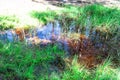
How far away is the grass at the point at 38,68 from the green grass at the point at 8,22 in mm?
965

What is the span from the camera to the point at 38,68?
4.22 meters

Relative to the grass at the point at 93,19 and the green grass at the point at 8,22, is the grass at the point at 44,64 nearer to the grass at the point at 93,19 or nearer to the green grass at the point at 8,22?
the green grass at the point at 8,22

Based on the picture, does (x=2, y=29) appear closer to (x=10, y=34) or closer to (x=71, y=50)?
Answer: (x=10, y=34)

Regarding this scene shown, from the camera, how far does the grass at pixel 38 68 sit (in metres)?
3.95

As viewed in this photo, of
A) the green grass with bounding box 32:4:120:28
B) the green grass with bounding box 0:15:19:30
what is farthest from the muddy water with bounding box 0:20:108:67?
the green grass with bounding box 32:4:120:28

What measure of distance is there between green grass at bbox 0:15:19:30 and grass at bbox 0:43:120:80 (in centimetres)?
97

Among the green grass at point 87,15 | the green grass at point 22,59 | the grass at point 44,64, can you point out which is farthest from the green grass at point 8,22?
the green grass at point 22,59

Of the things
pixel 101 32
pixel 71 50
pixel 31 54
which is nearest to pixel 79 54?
pixel 71 50

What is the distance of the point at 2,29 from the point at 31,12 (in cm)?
119

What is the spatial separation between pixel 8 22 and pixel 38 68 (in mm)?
1793

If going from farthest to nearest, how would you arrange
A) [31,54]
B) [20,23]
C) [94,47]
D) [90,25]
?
[90,25] → [20,23] → [94,47] → [31,54]

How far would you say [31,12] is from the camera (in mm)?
6484

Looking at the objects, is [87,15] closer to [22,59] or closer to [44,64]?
[44,64]

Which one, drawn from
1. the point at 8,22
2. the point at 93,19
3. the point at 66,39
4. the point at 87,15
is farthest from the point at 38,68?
the point at 87,15
